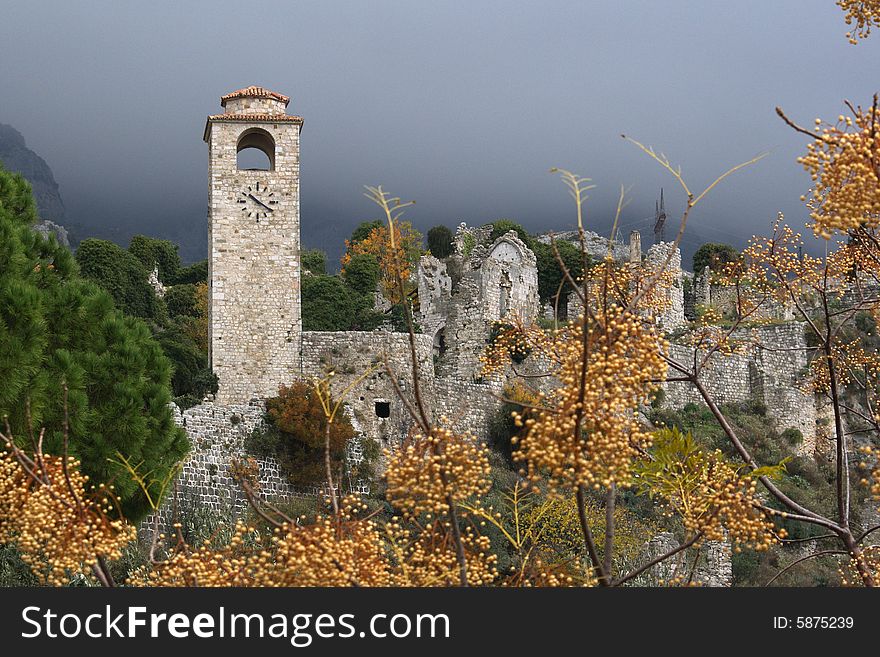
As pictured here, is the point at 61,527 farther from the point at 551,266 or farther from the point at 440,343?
the point at 551,266

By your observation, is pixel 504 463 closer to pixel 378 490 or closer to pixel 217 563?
pixel 378 490

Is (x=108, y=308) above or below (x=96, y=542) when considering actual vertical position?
above

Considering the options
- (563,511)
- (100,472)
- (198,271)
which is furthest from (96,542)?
(198,271)

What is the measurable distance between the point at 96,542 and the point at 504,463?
23365mm

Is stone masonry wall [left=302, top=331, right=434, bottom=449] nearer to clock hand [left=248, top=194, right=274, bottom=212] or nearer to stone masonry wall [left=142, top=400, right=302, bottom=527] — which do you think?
stone masonry wall [left=142, top=400, right=302, bottom=527]

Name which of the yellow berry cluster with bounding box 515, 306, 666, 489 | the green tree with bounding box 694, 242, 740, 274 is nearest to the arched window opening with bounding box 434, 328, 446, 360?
the green tree with bounding box 694, 242, 740, 274

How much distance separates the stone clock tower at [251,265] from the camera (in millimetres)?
30359

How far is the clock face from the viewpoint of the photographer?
31.0m

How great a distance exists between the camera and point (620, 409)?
6.64m

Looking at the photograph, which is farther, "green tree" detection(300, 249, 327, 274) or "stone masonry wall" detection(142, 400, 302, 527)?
"green tree" detection(300, 249, 327, 274)

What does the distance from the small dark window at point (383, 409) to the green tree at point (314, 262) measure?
3094cm

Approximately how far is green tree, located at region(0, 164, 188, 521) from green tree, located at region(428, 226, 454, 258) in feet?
137

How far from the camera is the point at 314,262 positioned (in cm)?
6297

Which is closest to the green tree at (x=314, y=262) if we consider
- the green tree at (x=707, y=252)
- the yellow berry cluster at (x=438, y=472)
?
the green tree at (x=707, y=252)
